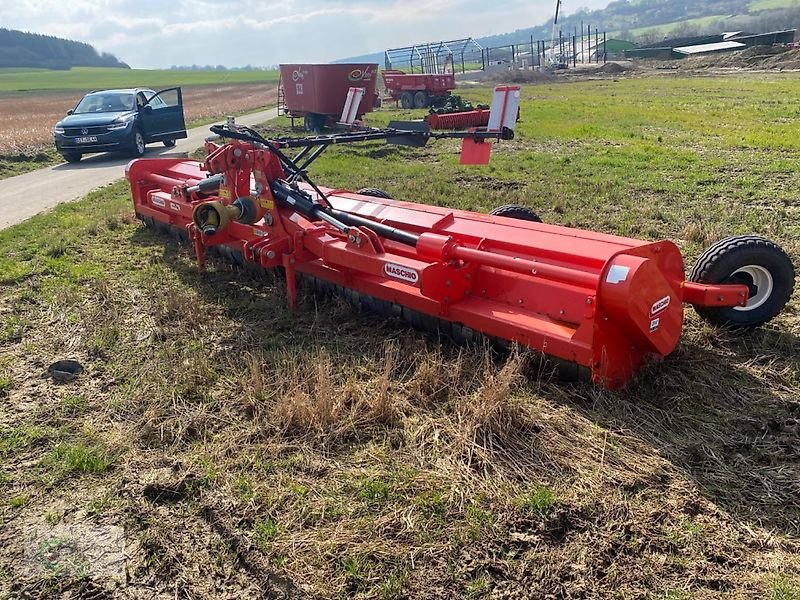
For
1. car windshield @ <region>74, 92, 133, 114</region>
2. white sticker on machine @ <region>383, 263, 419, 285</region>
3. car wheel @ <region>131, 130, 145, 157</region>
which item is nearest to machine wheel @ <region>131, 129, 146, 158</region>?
car wheel @ <region>131, 130, 145, 157</region>

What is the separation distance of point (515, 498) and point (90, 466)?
2.18 metres

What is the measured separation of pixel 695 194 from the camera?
9.12 m

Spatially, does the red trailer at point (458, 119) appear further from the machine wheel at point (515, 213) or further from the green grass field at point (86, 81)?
the green grass field at point (86, 81)

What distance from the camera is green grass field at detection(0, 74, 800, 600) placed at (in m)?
2.68

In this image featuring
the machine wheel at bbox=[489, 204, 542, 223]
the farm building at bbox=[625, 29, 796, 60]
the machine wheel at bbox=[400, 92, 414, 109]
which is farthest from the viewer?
the farm building at bbox=[625, 29, 796, 60]

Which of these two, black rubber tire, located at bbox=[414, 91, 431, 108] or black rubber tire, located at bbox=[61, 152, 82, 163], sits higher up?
black rubber tire, located at bbox=[414, 91, 431, 108]

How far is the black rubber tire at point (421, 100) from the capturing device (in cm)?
2975

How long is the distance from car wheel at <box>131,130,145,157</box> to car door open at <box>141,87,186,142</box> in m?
0.24

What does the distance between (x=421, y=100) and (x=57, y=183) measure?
2007cm

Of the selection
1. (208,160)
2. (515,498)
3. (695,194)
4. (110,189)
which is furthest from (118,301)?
(695,194)

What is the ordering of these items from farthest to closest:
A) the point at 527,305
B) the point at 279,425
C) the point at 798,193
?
1. the point at 798,193
2. the point at 527,305
3. the point at 279,425

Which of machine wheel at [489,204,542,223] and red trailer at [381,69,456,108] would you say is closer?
machine wheel at [489,204,542,223]

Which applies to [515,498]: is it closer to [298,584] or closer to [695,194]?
[298,584]

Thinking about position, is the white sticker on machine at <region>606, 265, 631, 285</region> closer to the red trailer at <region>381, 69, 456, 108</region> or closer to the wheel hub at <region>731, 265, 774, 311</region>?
the wheel hub at <region>731, 265, 774, 311</region>
